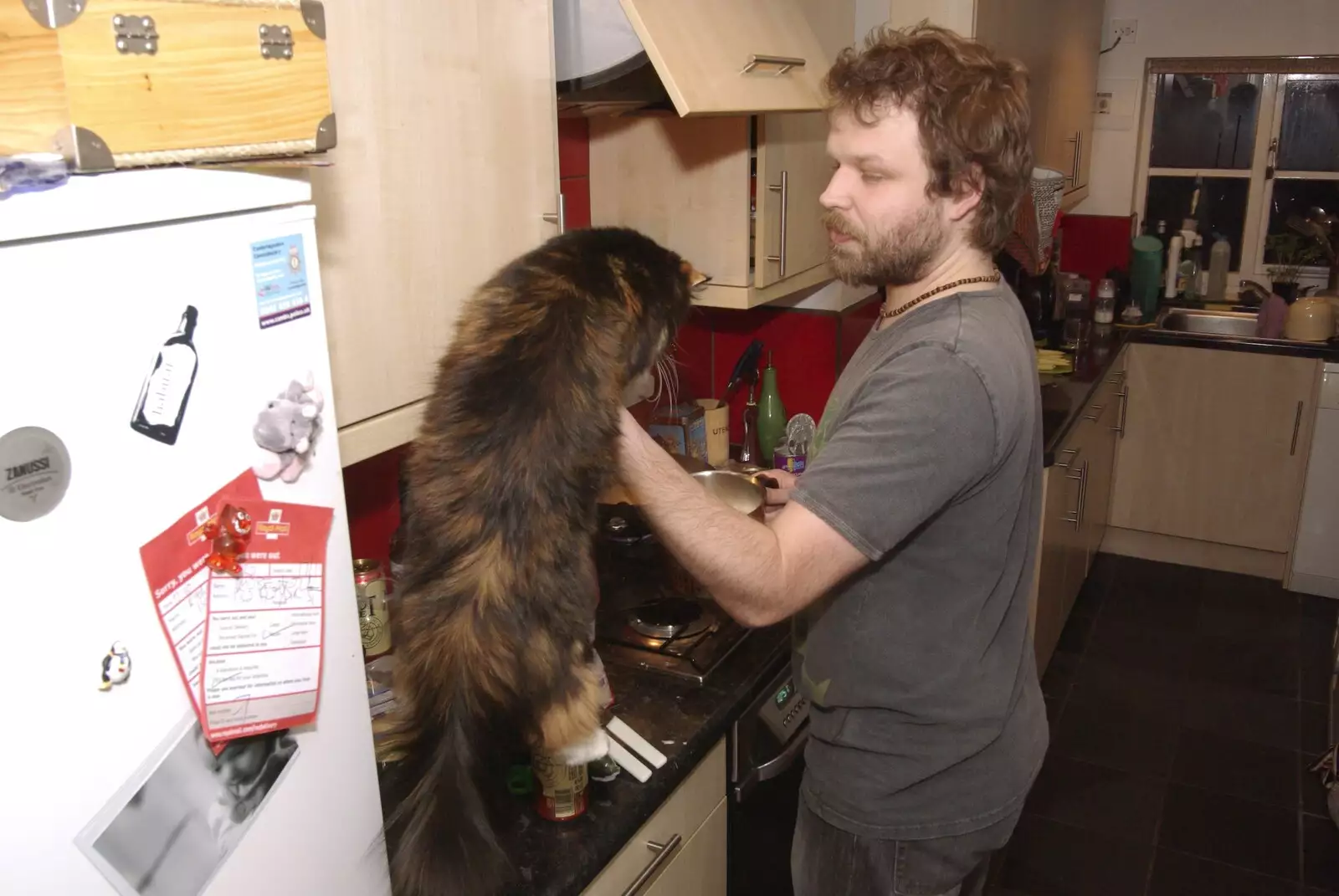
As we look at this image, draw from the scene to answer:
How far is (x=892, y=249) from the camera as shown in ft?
4.29

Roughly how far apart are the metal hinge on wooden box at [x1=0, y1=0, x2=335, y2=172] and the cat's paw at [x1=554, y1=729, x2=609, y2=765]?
2.25 feet

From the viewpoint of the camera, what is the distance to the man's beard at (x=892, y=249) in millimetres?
1297

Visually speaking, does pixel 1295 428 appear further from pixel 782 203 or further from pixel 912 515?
pixel 912 515

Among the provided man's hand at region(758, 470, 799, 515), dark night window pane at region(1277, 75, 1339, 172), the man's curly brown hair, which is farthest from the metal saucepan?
dark night window pane at region(1277, 75, 1339, 172)

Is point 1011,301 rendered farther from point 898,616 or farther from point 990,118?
point 898,616

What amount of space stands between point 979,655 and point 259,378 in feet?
3.27

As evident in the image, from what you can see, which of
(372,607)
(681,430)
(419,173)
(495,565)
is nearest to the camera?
(495,565)

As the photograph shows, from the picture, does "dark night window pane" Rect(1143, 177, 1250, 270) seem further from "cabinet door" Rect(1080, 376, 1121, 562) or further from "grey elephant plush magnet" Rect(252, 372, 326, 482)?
"grey elephant plush magnet" Rect(252, 372, 326, 482)

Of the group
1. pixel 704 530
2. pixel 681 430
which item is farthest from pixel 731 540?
pixel 681 430

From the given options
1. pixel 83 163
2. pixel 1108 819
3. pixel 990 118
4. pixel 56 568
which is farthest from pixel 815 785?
pixel 1108 819

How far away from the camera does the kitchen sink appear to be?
4180 millimetres

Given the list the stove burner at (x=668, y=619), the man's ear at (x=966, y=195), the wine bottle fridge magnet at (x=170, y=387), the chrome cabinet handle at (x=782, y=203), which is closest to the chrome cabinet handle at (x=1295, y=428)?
the chrome cabinet handle at (x=782, y=203)

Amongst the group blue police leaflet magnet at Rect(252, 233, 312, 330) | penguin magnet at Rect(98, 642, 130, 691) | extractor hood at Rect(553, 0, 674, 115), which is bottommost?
penguin magnet at Rect(98, 642, 130, 691)

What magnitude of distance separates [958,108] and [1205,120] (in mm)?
3731
